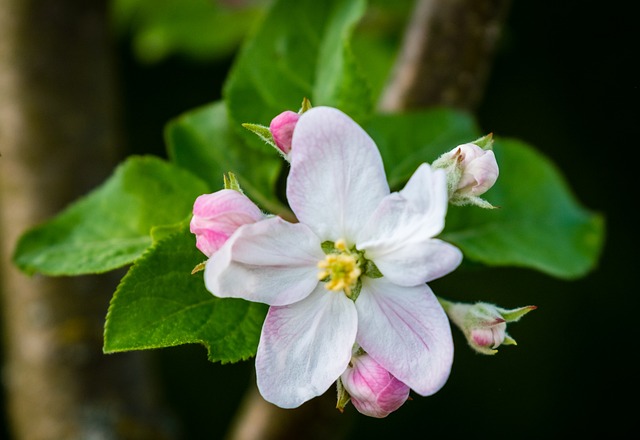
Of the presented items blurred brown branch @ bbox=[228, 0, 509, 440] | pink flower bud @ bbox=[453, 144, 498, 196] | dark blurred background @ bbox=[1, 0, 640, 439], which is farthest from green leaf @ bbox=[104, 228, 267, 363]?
dark blurred background @ bbox=[1, 0, 640, 439]

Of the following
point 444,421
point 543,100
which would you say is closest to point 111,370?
point 444,421

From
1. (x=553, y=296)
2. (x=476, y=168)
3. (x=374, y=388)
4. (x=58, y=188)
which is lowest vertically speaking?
(x=553, y=296)

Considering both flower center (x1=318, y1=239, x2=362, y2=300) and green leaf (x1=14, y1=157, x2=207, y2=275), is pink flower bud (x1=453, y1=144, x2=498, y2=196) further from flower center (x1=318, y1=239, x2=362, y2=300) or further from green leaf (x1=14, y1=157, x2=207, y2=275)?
green leaf (x1=14, y1=157, x2=207, y2=275)

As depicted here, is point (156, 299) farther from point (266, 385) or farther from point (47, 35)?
point (47, 35)

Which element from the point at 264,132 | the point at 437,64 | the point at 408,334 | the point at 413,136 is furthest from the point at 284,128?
the point at 437,64

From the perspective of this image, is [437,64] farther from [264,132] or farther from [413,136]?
[264,132]
